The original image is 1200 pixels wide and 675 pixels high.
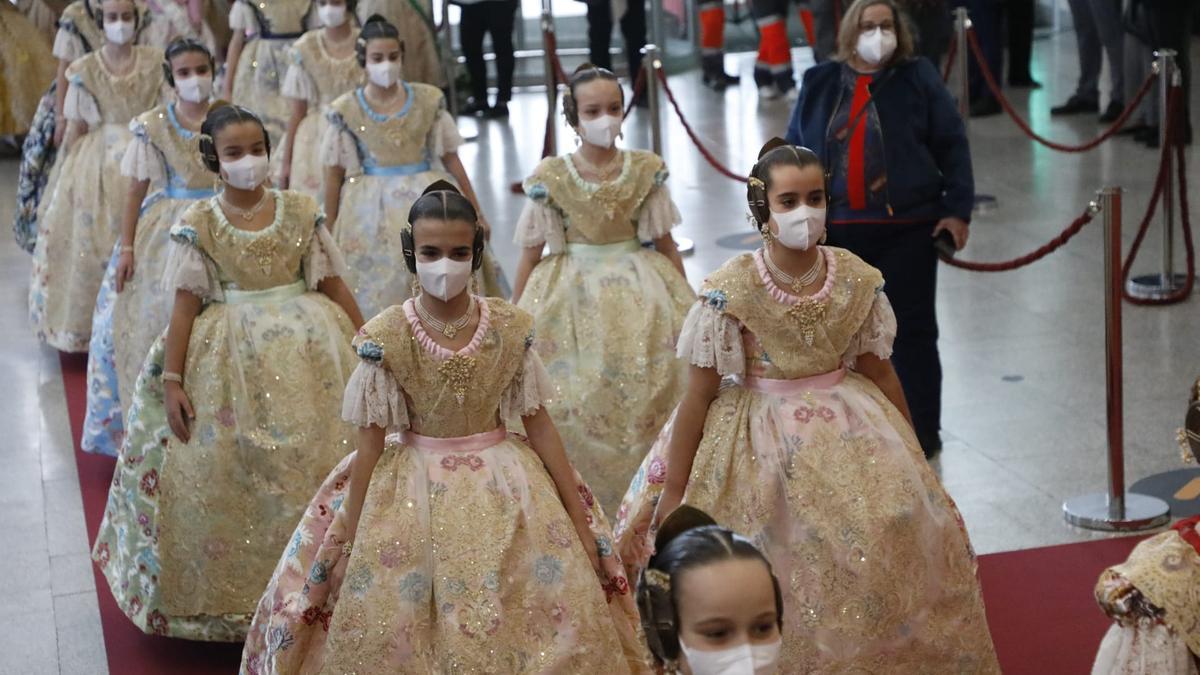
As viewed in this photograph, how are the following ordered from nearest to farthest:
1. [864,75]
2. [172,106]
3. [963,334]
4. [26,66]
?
[864,75] < [172,106] < [963,334] < [26,66]

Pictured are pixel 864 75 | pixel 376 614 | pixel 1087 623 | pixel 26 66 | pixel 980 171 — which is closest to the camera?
pixel 376 614

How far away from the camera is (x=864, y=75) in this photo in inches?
259

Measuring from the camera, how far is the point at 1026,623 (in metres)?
5.59

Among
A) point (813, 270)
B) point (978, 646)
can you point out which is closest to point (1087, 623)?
point (978, 646)

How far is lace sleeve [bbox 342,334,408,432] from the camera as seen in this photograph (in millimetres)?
4418

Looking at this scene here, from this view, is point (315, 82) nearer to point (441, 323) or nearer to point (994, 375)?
point (994, 375)

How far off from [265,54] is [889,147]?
190 inches

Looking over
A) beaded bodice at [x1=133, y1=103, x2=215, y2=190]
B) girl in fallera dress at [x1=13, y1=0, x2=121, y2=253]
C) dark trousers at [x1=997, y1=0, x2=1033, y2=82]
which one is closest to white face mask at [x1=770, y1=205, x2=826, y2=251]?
beaded bodice at [x1=133, y1=103, x2=215, y2=190]

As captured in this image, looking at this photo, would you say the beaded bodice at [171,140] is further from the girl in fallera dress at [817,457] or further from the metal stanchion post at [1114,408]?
the metal stanchion post at [1114,408]

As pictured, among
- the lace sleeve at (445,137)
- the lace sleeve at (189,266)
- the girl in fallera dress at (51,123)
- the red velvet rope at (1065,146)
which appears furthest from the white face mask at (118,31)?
the red velvet rope at (1065,146)

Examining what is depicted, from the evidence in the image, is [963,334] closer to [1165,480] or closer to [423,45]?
[1165,480]

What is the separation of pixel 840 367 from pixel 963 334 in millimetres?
3971

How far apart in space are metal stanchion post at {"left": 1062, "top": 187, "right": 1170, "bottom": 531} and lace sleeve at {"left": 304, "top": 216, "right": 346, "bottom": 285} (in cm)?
244

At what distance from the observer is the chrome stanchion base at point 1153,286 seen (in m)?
8.88
